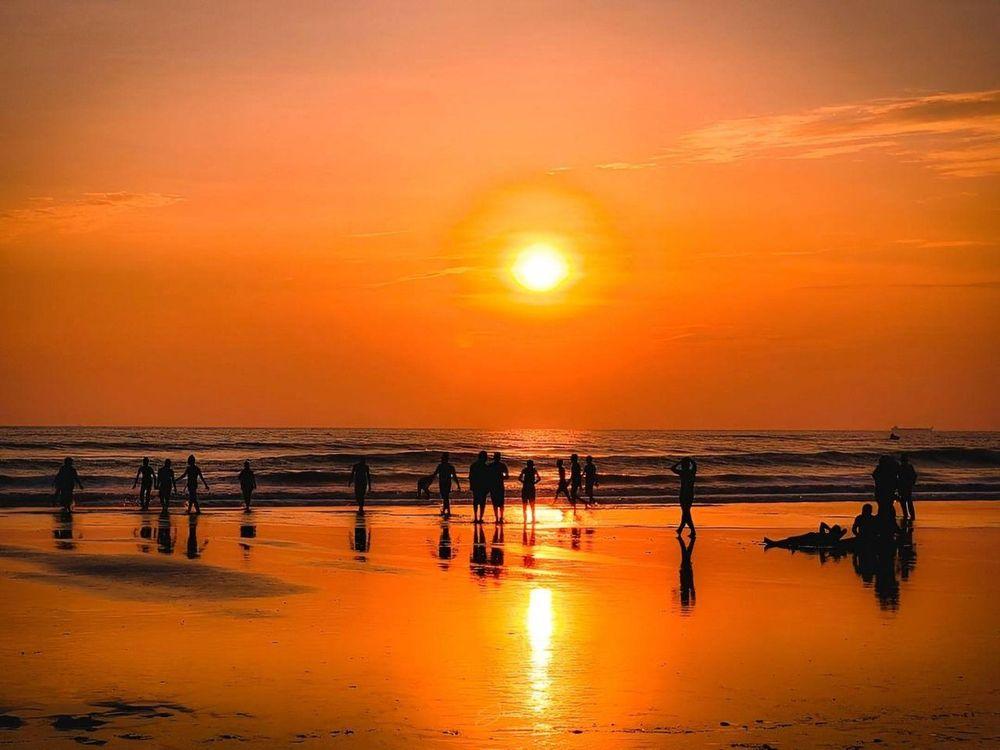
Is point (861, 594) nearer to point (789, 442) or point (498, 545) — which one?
point (498, 545)

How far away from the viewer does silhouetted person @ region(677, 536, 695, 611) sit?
56.6 feet

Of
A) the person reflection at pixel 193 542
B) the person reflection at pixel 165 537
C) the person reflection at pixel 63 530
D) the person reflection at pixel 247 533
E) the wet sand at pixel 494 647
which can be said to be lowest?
the wet sand at pixel 494 647

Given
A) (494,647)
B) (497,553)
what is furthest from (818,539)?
(494,647)

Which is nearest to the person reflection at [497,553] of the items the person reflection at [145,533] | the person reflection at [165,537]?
the person reflection at [165,537]

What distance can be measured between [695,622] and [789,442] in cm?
14495

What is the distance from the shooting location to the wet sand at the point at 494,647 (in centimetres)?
1009

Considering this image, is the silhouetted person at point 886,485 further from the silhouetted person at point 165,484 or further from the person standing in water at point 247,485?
the silhouetted person at point 165,484

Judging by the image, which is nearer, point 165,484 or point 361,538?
point 361,538

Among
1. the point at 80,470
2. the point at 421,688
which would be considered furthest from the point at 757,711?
the point at 80,470

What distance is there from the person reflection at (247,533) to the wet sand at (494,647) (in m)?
0.41

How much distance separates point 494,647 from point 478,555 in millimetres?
10569

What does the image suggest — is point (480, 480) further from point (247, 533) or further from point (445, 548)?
point (445, 548)

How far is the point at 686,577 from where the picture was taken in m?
20.2

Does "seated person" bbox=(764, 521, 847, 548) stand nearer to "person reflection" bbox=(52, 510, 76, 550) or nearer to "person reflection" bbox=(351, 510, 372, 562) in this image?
"person reflection" bbox=(351, 510, 372, 562)
